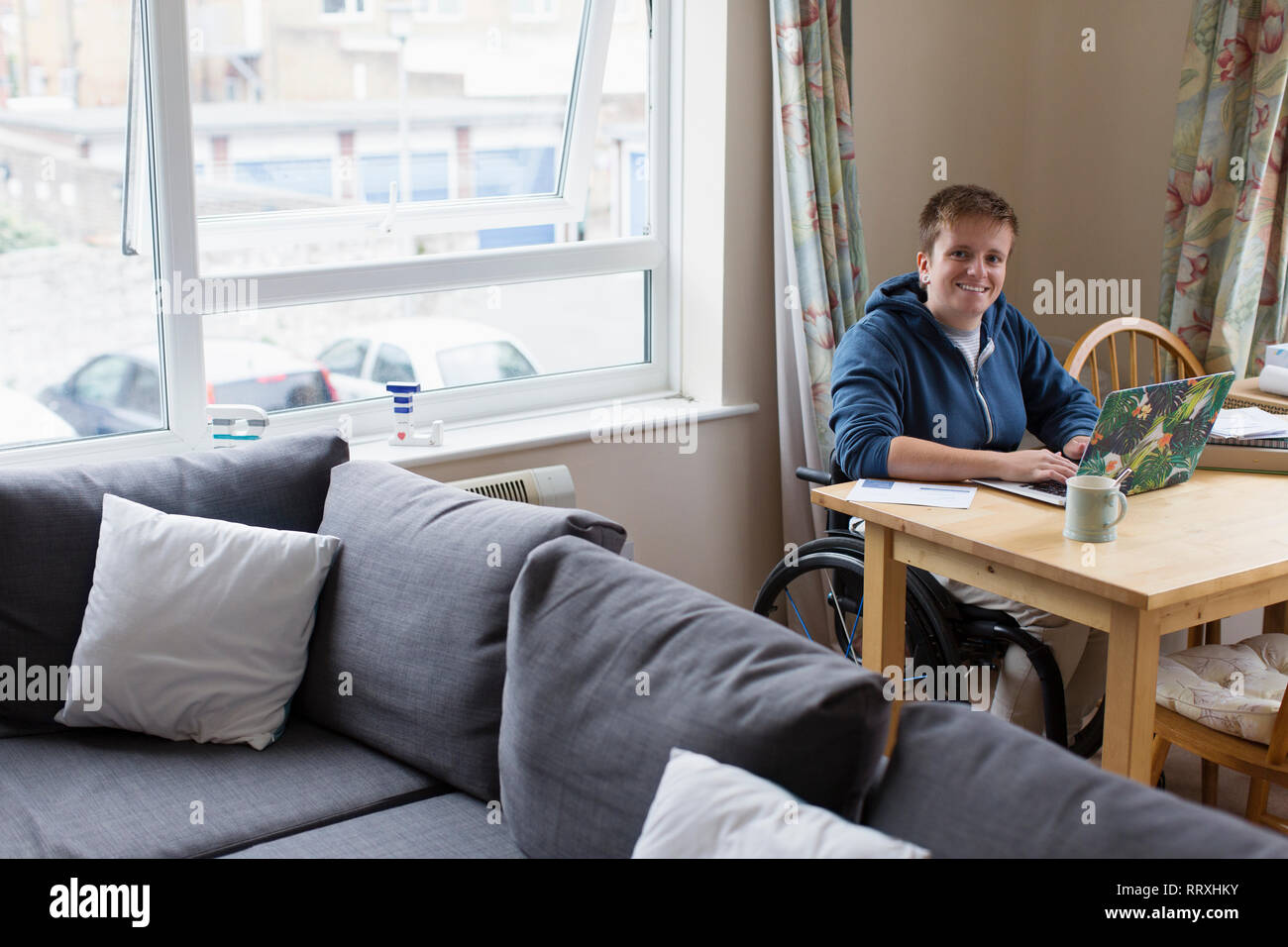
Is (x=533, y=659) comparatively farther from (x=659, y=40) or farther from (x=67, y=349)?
(x=659, y=40)

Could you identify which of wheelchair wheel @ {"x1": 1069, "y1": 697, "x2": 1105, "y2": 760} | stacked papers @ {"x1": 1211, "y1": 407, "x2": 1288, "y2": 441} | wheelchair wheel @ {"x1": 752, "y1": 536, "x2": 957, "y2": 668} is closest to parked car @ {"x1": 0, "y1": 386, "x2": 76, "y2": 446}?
wheelchair wheel @ {"x1": 752, "y1": 536, "x2": 957, "y2": 668}

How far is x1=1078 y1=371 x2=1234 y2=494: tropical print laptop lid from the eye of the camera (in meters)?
2.09

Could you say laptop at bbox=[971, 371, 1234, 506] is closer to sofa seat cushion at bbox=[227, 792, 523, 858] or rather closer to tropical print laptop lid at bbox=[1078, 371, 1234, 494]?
tropical print laptop lid at bbox=[1078, 371, 1234, 494]

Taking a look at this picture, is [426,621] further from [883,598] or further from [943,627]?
[943,627]

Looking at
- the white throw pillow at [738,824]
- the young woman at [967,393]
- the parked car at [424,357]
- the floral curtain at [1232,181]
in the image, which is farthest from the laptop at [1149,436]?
the parked car at [424,357]

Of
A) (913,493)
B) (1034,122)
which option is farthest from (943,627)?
(1034,122)

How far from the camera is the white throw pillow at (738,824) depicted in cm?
119

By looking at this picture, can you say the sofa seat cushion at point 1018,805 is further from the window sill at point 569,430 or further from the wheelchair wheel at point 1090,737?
the window sill at point 569,430

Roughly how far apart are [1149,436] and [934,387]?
47cm

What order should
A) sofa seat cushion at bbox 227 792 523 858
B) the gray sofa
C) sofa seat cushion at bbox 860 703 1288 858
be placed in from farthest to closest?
1. sofa seat cushion at bbox 227 792 523 858
2. the gray sofa
3. sofa seat cushion at bbox 860 703 1288 858

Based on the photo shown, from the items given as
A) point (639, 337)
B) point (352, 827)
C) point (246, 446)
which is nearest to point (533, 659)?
point (352, 827)

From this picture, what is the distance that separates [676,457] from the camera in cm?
315

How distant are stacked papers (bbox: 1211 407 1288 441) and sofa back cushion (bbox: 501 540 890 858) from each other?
4.49ft

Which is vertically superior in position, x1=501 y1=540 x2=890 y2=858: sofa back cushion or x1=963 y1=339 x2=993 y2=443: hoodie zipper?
x1=963 y1=339 x2=993 y2=443: hoodie zipper
